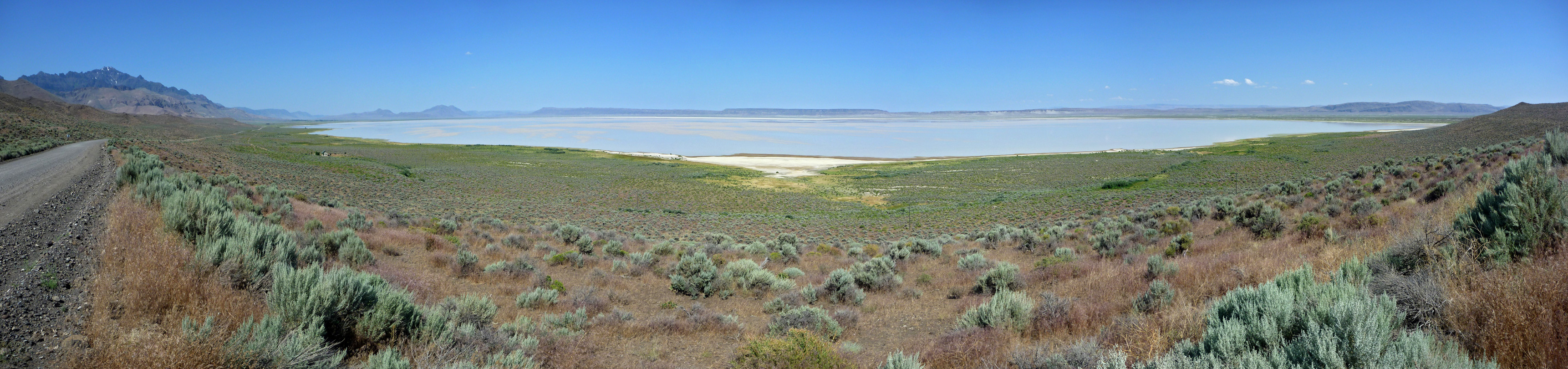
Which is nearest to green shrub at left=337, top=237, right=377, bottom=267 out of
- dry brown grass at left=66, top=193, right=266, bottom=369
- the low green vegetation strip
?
the low green vegetation strip

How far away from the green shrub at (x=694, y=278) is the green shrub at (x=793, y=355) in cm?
342

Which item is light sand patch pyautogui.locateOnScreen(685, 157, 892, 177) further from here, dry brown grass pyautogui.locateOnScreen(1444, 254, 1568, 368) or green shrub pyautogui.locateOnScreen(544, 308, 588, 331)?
dry brown grass pyautogui.locateOnScreen(1444, 254, 1568, 368)

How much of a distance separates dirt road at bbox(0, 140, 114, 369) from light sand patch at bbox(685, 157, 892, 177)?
34.9 metres

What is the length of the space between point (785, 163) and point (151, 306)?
5026cm

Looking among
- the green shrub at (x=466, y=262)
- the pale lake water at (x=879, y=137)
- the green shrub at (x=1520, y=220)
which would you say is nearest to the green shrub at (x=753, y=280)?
the green shrub at (x=466, y=262)

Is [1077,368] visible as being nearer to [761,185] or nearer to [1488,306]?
[1488,306]

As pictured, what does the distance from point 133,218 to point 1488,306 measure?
1158cm

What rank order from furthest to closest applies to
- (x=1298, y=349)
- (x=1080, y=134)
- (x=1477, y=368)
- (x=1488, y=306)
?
(x=1080, y=134) → (x=1488, y=306) → (x=1298, y=349) → (x=1477, y=368)

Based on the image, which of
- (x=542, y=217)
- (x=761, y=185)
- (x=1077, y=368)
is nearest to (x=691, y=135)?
(x=761, y=185)

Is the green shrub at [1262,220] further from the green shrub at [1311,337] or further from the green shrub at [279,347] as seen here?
the green shrub at [279,347]

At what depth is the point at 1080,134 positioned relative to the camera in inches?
3826

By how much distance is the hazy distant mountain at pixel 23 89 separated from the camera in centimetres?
12575

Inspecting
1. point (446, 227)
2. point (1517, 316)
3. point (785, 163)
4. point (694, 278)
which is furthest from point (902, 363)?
point (785, 163)

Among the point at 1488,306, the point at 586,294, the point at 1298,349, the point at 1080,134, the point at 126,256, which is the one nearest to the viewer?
the point at 1298,349
